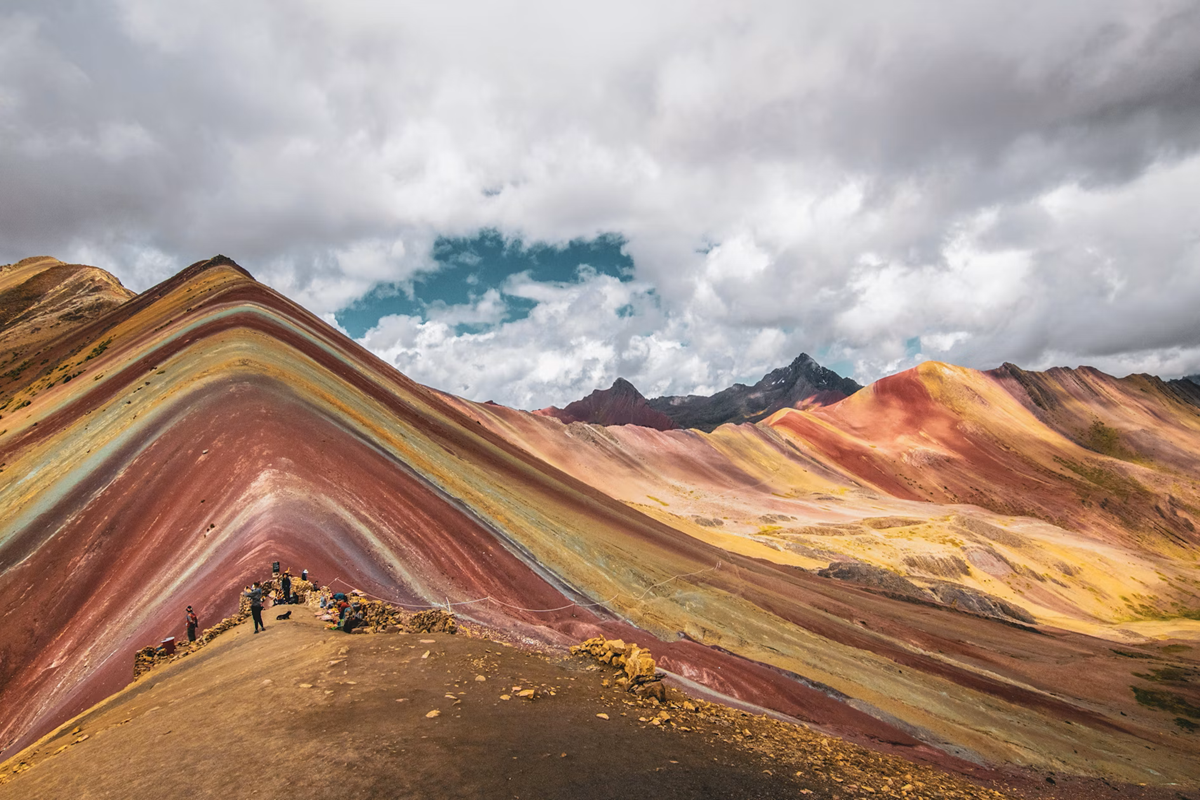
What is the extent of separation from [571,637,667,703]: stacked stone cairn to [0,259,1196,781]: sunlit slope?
534cm

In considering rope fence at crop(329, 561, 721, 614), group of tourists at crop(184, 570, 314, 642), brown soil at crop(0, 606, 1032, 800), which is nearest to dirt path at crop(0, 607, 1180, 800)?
brown soil at crop(0, 606, 1032, 800)

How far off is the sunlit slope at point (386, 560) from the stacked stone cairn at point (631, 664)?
17.5 ft

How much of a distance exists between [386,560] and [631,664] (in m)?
11.6

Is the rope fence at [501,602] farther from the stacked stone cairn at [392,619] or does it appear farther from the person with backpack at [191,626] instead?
the person with backpack at [191,626]

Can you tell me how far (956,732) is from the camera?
24.1 metres

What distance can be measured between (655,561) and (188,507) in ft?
86.5

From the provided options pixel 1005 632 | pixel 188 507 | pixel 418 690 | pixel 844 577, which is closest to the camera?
pixel 418 690

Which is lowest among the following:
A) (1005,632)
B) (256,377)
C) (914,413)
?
(1005,632)

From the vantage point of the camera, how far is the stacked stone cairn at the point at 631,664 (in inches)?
488

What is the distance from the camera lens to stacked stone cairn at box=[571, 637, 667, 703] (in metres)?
12.4

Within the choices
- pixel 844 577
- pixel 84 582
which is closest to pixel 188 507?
pixel 84 582

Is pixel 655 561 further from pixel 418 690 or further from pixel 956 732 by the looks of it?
pixel 418 690

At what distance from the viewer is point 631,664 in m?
13.3

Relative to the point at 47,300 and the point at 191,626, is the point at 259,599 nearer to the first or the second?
the point at 191,626
